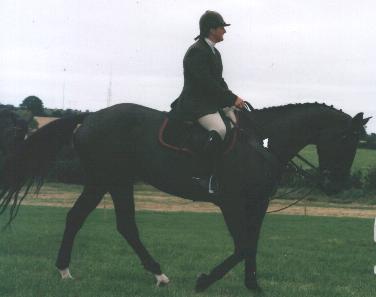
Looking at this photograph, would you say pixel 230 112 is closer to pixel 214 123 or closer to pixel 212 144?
pixel 214 123

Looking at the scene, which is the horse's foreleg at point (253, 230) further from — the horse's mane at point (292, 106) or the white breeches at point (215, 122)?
the horse's mane at point (292, 106)

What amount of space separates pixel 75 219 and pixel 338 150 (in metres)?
3.40

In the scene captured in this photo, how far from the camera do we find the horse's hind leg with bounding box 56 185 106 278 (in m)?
8.23

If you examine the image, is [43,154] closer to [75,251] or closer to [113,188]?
[113,188]

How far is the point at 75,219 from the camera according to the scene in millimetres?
8398

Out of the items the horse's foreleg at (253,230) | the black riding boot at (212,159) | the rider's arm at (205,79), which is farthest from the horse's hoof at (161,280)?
the rider's arm at (205,79)

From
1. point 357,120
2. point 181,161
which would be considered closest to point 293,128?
point 357,120

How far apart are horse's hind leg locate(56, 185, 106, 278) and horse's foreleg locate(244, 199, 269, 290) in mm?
2046

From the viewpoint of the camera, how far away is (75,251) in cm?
1110

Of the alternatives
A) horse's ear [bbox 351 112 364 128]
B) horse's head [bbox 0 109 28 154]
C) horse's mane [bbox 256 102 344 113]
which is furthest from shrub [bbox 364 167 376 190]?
horse's ear [bbox 351 112 364 128]

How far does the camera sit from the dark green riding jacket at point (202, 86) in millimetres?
7512

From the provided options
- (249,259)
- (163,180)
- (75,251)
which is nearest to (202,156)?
(163,180)

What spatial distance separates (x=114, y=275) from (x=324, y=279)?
2.79 meters

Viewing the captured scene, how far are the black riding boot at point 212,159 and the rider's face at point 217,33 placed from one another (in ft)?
3.78
